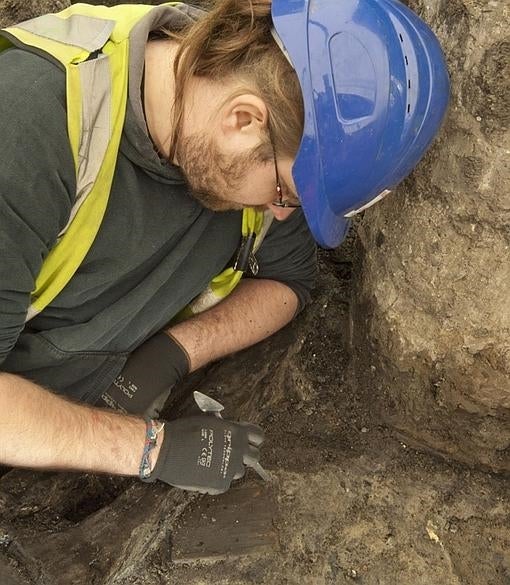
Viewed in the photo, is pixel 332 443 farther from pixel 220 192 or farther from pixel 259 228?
pixel 220 192

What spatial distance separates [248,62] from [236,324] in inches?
37.5

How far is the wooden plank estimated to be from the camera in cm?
170

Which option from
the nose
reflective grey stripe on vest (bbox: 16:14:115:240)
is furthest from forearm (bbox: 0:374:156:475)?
the nose

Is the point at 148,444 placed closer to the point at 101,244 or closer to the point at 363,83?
the point at 101,244

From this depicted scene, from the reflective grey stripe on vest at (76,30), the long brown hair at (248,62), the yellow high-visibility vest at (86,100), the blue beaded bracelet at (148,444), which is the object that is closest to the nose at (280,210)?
the long brown hair at (248,62)

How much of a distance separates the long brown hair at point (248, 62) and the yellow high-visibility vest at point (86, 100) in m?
0.13

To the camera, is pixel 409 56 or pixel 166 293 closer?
pixel 409 56

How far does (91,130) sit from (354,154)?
1.73ft

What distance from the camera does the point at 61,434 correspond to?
1699 mm

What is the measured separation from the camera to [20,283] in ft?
4.81

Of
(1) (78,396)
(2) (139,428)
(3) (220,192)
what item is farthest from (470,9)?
(1) (78,396)

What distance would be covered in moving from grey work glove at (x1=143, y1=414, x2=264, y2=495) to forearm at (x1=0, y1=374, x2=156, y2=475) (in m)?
0.07

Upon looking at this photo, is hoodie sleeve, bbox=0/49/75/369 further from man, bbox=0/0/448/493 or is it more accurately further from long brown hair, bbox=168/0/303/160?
long brown hair, bbox=168/0/303/160

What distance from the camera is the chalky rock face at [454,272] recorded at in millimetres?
1310
